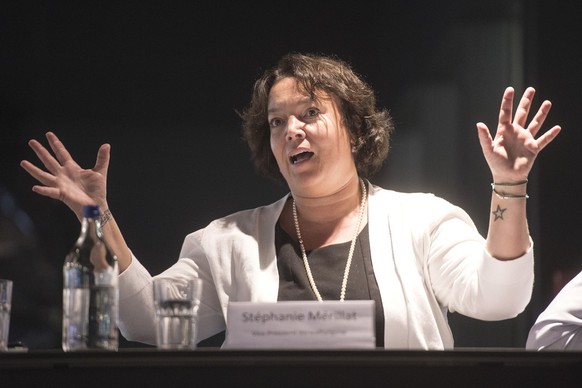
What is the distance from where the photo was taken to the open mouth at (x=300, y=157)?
82.0 inches

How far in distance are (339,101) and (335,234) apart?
0.30m

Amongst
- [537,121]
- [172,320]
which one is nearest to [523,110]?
[537,121]

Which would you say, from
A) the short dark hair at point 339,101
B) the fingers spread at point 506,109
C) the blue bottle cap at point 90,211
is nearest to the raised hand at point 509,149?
the fingers spread at point 506,109

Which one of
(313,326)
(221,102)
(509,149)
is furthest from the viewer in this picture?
(221,102)

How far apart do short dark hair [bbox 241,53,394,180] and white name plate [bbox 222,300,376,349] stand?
944 millimetres

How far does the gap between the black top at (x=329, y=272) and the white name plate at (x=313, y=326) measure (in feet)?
2.22

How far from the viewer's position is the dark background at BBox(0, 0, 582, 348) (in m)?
2.98

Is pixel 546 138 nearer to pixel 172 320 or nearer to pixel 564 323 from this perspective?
pixel 564 323

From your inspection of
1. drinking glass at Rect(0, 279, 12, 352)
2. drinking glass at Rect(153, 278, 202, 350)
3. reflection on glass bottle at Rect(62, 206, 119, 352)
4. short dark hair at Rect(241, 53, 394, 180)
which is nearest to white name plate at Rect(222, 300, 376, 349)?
drinking glass at Rect(153, 278, 202, 350)

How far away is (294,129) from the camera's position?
6.79 ft
